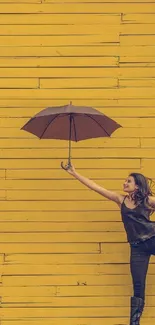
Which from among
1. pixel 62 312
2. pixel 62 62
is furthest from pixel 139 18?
pixel 62 312

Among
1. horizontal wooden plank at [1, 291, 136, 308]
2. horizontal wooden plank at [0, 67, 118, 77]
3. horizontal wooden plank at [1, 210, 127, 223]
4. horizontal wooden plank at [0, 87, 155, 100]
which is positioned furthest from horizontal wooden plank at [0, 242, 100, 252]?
horizontal wooden plank at [0, 67, 118, 77]

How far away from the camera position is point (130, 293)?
7.49 meters

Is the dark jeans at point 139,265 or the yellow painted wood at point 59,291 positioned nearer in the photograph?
the dark jeans at point 139,265

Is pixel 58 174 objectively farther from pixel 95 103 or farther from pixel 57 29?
pixel 57 29

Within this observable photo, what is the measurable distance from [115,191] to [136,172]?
357mm

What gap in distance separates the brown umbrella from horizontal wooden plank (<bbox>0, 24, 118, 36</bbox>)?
1.20 metres

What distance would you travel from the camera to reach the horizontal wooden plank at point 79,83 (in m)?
7.76

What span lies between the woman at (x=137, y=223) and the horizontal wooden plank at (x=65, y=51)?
1616mm

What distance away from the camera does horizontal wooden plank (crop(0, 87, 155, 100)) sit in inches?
305

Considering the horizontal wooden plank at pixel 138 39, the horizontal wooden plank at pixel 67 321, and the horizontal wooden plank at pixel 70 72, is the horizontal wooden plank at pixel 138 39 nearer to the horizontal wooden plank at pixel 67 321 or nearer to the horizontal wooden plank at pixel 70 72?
the horizontal wooden plank at pixel 70 72

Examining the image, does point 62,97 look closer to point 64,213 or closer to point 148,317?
point 64,213

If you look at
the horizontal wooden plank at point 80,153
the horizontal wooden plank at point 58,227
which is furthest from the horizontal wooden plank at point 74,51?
the horizontal wooden plank at point 58,227

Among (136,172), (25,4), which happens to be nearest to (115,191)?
(136,172)

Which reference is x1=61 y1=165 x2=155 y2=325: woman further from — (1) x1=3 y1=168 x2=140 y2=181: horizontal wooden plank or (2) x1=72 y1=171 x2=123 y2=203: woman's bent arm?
(1) x1=3 y1=168 x2=140 y2=181: horizontal wooden plank
